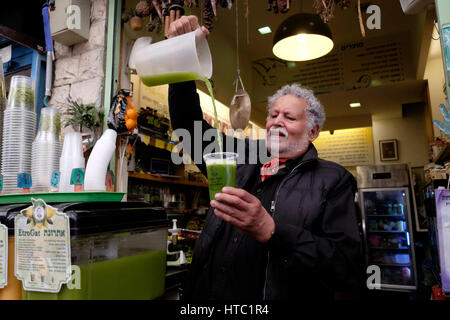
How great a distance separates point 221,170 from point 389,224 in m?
5.74

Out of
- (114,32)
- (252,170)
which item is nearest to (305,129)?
(252,170)

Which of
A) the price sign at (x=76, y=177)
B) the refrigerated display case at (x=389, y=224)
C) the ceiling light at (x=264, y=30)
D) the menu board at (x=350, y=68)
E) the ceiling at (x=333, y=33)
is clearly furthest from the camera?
the refrigerated display case at (x=389, y=224)

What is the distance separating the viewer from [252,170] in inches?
63.4

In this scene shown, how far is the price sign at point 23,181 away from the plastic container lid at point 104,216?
0.15 meters

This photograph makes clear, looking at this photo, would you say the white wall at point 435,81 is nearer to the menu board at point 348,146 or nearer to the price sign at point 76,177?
the menu board at point 348,146

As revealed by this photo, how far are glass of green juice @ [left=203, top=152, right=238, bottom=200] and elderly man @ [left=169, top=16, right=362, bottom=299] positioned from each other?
0.05 m

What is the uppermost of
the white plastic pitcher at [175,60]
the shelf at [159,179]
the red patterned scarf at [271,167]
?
the white plastic pitcher at [175,60]

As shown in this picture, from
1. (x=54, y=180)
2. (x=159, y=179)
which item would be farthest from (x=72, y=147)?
(x=159, y=179)

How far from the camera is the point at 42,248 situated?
3.46 feet

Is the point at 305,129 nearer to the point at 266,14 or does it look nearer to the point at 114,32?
the point at 114,32

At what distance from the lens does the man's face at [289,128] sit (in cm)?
161

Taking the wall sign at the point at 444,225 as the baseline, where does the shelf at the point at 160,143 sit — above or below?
above

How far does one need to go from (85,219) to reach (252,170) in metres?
0.83

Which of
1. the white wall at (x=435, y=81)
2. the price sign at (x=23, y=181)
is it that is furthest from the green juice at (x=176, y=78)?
the white wall at (x=435, y=81)
